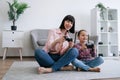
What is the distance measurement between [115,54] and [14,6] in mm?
2815

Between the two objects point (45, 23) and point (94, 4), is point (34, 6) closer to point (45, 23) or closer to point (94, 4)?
point (45, 23)

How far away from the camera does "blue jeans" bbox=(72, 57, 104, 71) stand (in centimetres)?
269

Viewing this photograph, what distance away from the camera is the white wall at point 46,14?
5059mm

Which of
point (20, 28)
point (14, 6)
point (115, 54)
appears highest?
point (14, 6)

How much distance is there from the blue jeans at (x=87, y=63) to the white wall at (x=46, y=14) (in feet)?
8.36

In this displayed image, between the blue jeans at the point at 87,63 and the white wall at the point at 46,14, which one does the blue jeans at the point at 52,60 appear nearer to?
the blue jeans at the point at 87,63

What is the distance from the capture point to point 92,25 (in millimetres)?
5324

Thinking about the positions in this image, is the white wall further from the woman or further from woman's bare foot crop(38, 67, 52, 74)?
woman's bare foot crop(38, 67, 52, 74)

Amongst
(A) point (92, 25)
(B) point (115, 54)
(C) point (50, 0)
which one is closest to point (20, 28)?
(C) point (50, 0)

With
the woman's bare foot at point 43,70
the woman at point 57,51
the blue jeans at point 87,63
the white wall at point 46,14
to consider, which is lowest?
the woman's bare foot at point 43,70

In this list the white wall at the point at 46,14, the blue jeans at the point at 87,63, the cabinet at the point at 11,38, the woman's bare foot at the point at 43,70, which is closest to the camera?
the woman's bare foot at the point at 43,70

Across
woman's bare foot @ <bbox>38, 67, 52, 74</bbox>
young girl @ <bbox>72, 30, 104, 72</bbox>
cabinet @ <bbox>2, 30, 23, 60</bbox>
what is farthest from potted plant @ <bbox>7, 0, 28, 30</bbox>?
woman's bare foot @ <bbox>38, 67, 52, 74</bbox>

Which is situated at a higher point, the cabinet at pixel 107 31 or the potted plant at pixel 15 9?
the potted plant at pixel 15 9

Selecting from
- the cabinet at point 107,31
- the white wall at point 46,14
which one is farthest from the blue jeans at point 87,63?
the white wall at point 46,14
